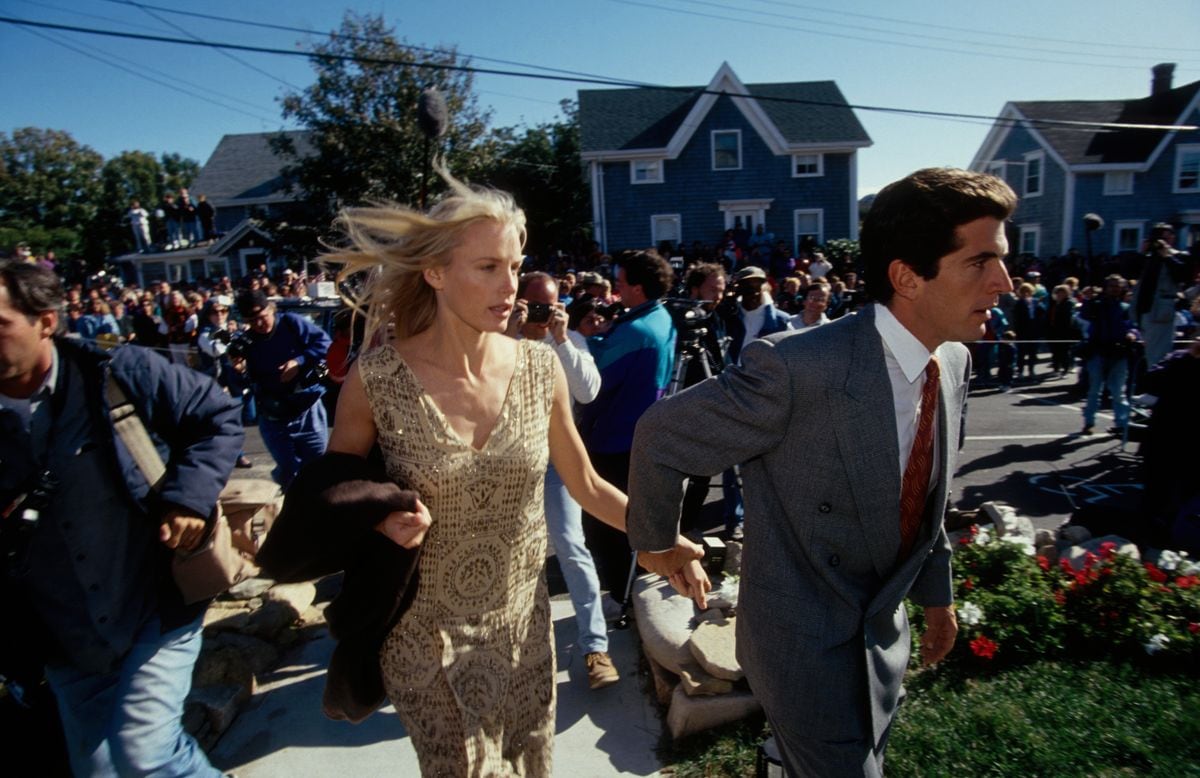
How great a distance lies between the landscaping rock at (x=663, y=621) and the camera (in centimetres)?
327

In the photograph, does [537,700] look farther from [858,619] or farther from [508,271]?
[508,271]

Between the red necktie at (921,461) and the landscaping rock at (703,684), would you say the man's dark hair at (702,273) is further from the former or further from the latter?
the red necktie at (921,461)

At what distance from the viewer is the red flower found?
10.5ft

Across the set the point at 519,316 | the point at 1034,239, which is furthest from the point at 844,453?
the point at 1034,239

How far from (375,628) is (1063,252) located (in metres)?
30.8

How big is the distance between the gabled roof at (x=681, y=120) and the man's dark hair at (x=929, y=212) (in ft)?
82.2

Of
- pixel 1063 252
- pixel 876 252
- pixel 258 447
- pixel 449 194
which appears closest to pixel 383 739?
pixel 449 194

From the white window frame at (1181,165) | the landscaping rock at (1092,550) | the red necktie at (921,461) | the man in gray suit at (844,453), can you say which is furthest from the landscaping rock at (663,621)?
the white window frame at (1181,165)

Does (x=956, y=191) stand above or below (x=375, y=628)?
above

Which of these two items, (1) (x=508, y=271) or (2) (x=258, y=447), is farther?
(2) (x=258, y=447)

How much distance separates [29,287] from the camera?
204 centimetres

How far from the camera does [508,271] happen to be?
81.4 inches

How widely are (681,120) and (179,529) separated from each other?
1046 inches

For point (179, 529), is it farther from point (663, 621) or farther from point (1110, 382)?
point (1110, 382)
